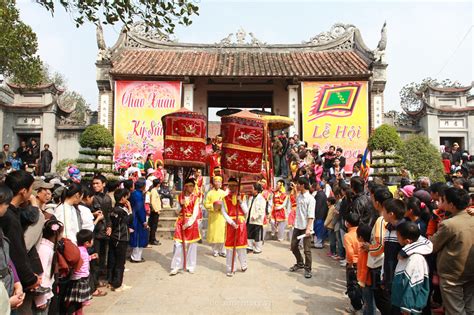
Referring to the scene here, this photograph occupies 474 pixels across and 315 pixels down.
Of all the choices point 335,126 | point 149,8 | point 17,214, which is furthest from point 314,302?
point 335,126

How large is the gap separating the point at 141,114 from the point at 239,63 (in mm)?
4556

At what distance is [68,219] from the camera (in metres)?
4.60

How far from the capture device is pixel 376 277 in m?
4.22

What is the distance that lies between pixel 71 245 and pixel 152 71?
11.9 m

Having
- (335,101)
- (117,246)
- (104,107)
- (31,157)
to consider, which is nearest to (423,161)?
(335,101)

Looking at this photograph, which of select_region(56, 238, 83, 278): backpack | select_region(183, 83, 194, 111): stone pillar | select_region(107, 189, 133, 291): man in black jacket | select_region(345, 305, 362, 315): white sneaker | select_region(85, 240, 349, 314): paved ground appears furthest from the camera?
select_region(183, 83, 194, 111): stone pillar

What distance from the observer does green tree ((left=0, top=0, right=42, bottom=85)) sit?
11.3 m

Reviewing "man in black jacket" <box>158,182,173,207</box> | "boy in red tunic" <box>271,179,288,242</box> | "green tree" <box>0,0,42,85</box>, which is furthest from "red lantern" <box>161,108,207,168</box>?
"green tree" <box>0,0,42,85</box>

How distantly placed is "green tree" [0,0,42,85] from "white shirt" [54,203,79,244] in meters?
8.83

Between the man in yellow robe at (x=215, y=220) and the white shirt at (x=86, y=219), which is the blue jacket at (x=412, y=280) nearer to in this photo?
the white shirt at (x=86, y=219)

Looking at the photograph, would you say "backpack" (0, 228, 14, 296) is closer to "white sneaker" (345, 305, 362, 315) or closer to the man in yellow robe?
"white sneaker" (345, 305, 362, 315)

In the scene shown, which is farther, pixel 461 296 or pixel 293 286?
pixel 293 286

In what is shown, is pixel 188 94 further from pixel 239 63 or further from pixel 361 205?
pixel 361 205

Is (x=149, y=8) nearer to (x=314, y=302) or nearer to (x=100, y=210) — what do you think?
(x=100, y=210)
